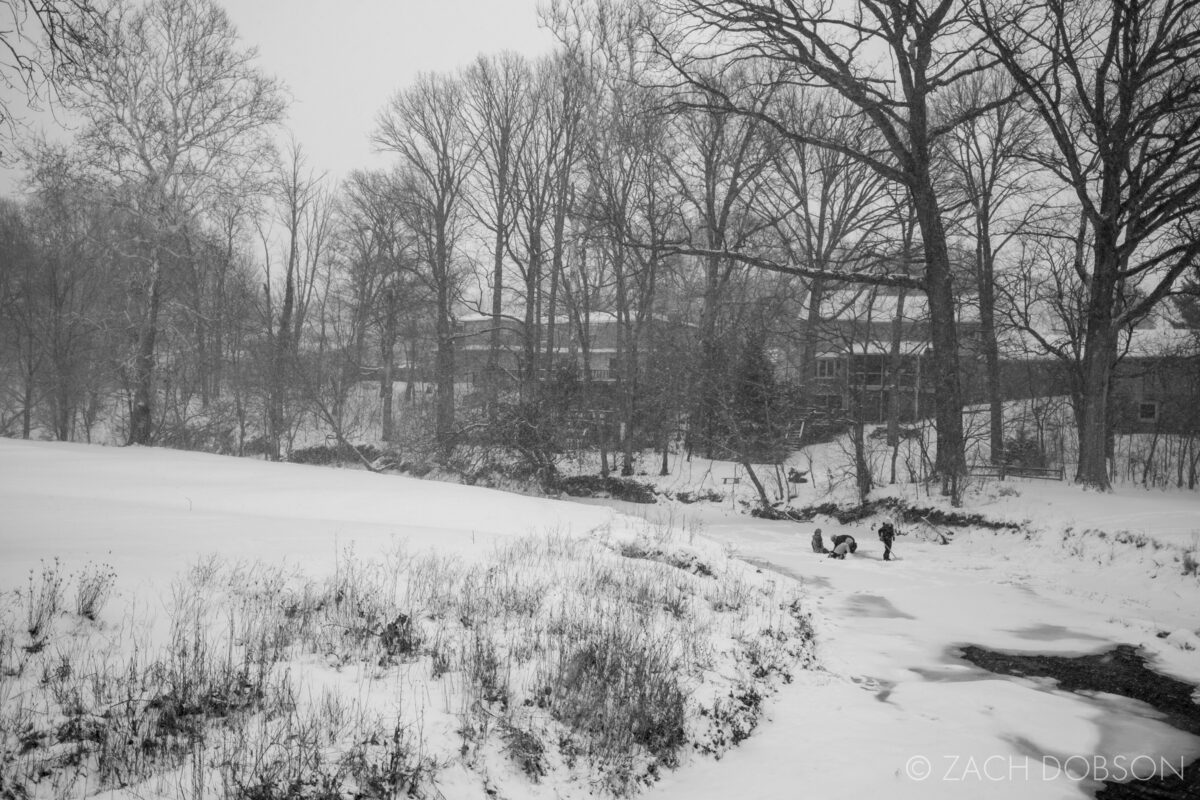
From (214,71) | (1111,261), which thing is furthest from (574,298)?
(1111,261)

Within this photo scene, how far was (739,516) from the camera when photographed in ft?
74.5

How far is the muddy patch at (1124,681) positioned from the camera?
195 inches

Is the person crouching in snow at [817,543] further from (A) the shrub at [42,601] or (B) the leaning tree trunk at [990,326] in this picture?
(A) the shrub at [42,601]

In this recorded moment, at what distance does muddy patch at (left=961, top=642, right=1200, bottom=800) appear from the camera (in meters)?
4.95

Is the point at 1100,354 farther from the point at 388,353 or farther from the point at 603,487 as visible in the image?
the point at 388,353

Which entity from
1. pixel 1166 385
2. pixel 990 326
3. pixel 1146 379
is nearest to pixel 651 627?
pixel 990 326

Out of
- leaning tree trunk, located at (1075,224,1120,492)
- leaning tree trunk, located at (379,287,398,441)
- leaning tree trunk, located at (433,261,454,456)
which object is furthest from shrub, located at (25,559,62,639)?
leaning tree trunk, located at (379,287,398,441)

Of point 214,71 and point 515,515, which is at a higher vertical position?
point 214,71

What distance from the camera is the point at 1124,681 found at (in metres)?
7.09

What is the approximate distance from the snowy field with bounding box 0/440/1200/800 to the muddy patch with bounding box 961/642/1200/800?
188 millimetres

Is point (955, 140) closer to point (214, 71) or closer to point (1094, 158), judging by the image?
point (1094, 158)

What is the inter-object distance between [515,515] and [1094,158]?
1555cm

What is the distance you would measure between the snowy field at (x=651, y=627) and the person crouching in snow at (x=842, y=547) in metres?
0.77

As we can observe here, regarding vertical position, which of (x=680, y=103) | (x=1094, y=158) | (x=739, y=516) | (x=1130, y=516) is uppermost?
(x=680, y=103)
